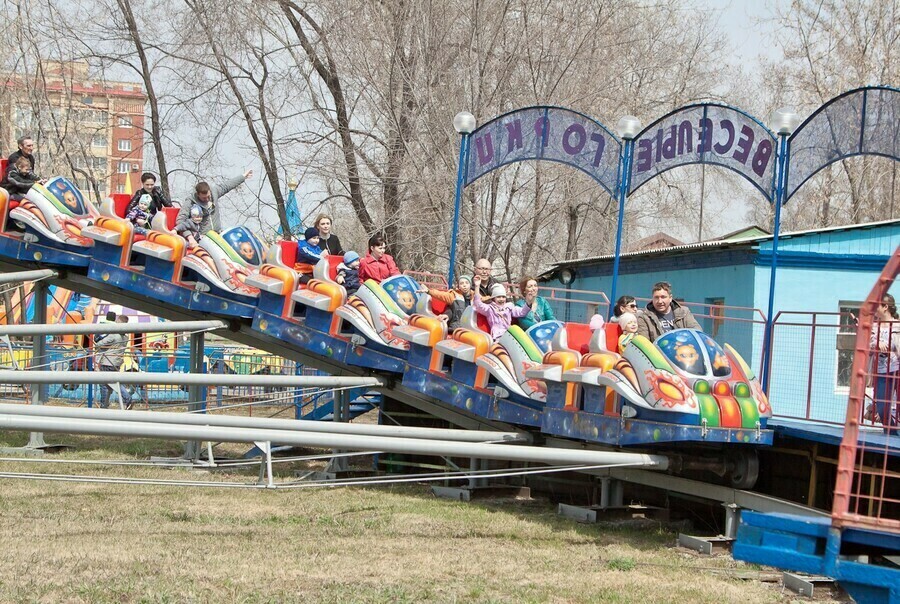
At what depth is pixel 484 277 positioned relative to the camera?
11.7m

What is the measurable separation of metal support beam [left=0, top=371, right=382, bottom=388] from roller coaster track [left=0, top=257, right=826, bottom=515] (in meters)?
0.59

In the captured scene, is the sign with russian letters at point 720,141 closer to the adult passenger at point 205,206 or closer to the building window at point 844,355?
the building window at point 844,355

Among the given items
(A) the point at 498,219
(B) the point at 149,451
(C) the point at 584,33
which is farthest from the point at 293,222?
(B) the point at 149,451

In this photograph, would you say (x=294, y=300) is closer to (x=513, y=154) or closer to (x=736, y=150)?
(x=513, y=154)

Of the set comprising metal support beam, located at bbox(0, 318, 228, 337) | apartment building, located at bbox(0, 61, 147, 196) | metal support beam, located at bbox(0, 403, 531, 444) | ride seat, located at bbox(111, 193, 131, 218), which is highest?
apartment building, located at bbox(0, 61, 147, 196)

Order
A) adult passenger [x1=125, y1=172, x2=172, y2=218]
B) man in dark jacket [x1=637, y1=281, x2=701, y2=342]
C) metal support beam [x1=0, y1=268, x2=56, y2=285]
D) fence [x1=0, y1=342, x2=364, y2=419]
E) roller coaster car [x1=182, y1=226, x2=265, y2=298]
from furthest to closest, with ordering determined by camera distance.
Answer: fence [x1=0, y1=342, x2=364, y2=419] → adult passenger [x1=125, y1=172, x2=172, y2=218] → roller coaster car [x1=182, y1=226, x2=265, y2=298] → metal support beam [x1=0, y1=268, x2=56, y2=285] → man in dark jacket [x1=637, y1=281, x2=701, y2=342]

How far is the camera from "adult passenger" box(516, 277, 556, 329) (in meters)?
11.5

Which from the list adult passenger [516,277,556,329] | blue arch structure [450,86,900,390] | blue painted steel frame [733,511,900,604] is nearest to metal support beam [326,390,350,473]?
blue arch structure [450,86,900,390]

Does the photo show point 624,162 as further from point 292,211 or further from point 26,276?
point 292,211

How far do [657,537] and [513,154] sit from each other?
488 cm

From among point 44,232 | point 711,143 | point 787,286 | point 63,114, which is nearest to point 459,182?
point 711,143

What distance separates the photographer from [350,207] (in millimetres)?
24469

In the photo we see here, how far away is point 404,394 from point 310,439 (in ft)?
13.4

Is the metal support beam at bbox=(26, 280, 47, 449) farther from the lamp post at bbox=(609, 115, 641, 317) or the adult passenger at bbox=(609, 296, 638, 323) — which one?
the adult passenger at bbox=(609, 296, 638, 323)
